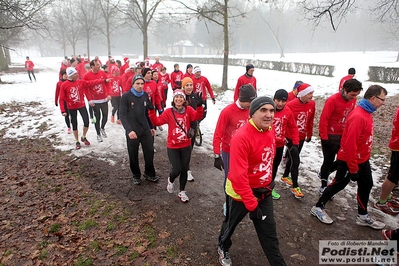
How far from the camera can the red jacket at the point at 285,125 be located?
14.8 ft

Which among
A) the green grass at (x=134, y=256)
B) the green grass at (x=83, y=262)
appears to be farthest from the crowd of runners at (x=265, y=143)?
the green grass at (x=83, y=262)

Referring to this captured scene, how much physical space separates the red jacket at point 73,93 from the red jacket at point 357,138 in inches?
267

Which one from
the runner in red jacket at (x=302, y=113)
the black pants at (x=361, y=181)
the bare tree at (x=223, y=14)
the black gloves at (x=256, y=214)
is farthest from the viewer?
the bare tree at (x=223, y=14)

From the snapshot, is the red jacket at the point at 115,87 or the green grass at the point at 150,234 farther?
the red jacket at the point at 115,87

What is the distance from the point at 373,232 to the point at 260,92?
1391cm

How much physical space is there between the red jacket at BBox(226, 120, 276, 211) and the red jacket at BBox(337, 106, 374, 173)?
162cm

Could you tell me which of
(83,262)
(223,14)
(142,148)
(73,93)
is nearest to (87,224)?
(83,262)

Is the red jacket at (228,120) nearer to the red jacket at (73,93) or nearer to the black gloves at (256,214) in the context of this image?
the black gloves at (256,214)

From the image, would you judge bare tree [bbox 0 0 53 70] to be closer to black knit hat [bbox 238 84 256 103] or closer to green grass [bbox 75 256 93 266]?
green grass [bbox 75 256 93 266]

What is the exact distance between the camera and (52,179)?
5820 mm

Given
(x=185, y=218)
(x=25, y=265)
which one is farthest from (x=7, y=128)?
(x=185, y=218)

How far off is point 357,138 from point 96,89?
23.4 feet

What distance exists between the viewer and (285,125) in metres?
4.59

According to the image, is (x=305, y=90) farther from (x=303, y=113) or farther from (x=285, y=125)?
(x=285, y=125)
